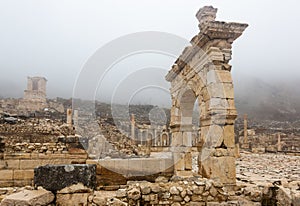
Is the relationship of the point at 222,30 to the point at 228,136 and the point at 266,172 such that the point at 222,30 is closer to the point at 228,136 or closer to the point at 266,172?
the point at 228,136

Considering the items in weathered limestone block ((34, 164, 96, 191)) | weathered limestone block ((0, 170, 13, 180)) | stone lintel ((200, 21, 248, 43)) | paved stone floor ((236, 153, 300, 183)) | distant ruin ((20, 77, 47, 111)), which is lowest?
paved stone floor ((236, 153, 300, 183))

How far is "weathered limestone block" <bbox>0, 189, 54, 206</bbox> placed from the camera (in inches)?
125

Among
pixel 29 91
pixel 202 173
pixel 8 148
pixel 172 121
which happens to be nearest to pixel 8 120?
pixel 8 148

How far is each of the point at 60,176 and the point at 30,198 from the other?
1.77 ft

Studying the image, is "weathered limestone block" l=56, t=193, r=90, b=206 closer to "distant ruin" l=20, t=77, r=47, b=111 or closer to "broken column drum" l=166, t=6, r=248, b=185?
"broken column drum" l=166, t=6, r=248, b=185

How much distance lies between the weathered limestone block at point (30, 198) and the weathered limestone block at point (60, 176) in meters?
0.12

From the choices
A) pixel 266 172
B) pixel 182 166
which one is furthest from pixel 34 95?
pixel 266 172

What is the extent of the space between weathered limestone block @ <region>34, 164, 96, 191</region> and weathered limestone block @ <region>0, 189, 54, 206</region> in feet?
0.41

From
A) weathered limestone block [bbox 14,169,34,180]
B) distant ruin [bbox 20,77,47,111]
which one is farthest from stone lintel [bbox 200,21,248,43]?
distant ruin [bbox 20,77,47,111]

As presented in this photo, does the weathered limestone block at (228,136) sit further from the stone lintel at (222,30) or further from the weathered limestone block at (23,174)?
the weathered limestone block at (23,174)

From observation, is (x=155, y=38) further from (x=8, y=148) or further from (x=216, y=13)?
(x=8, y=148)

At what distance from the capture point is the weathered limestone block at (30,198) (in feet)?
10.4

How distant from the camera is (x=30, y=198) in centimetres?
321

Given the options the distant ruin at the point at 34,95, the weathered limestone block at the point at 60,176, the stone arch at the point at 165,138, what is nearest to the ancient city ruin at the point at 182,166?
the weathered limestone block at the point at 60,176
